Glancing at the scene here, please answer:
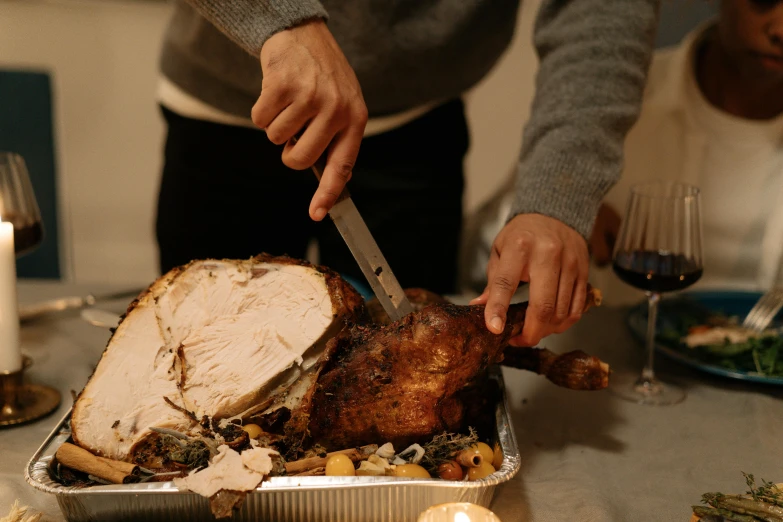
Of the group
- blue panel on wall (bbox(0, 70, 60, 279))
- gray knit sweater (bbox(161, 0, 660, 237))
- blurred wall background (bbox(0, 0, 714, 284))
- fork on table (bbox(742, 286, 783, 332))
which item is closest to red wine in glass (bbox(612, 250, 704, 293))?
gray knit sweater (bbox(161, 0, 660, 237))

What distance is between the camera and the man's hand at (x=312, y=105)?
1.04 m

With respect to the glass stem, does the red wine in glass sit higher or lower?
higher

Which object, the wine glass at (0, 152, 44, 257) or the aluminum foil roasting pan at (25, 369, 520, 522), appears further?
the wine glass at (0, 152, 44, 257)

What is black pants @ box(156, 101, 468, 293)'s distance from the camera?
1763mm

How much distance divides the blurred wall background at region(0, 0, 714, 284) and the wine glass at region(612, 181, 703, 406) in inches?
75.4

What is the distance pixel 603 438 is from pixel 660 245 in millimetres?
369

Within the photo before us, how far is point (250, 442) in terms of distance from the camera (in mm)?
1004

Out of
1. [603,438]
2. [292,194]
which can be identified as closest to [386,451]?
[603,438]

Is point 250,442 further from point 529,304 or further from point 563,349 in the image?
point 563,349

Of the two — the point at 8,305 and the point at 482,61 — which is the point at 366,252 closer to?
the point at 8,305

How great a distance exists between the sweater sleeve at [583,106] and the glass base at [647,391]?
0.36 metres

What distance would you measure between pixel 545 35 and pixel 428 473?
896 millimetres

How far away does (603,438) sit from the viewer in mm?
1275

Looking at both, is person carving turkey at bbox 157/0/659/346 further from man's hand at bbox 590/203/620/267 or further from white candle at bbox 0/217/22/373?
white candle at bbox 0/217/22/373
